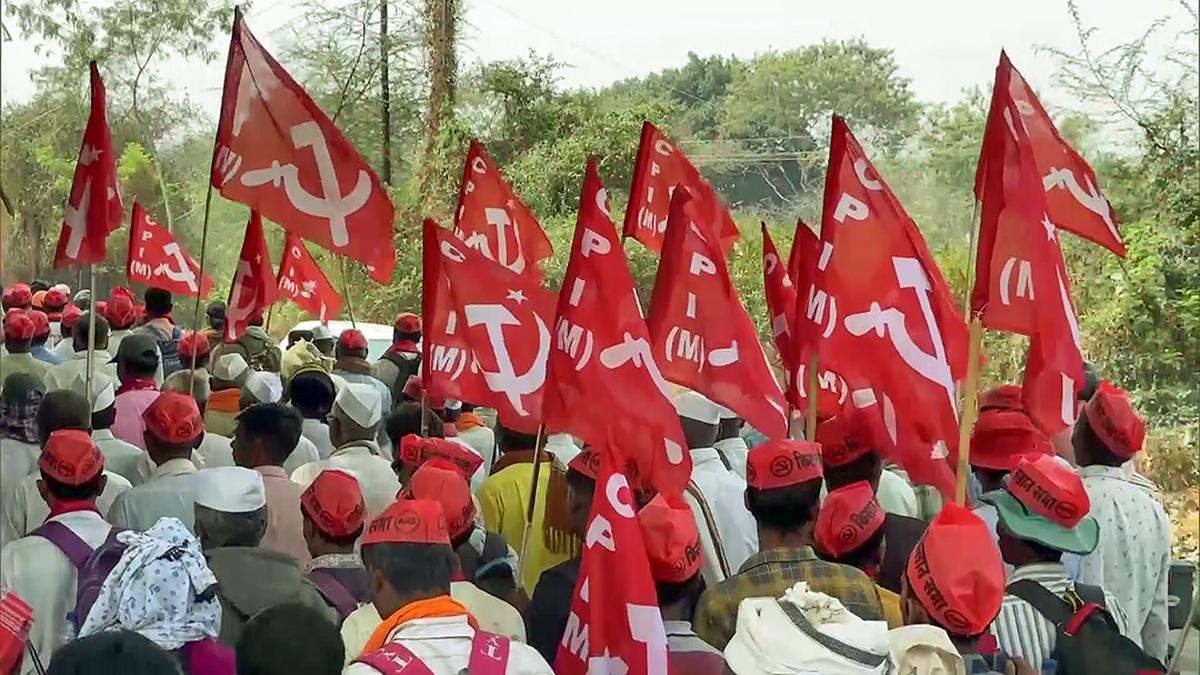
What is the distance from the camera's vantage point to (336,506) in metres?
2.82

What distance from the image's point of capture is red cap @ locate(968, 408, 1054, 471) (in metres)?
3.43

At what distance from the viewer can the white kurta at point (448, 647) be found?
201cm

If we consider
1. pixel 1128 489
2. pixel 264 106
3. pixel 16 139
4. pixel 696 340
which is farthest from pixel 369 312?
pixel 1128 489

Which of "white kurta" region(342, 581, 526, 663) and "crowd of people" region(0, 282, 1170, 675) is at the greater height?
"crowd of people" region(0, 282, 1170, 675)

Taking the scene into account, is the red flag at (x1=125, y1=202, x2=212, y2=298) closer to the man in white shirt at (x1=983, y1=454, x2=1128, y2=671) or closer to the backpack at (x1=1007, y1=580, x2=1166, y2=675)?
the man in white shirt at (x1=983, y1=454, x2=1128, y2=671)

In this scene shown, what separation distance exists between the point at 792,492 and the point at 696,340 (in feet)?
3.23

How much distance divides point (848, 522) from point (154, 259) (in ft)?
16.0

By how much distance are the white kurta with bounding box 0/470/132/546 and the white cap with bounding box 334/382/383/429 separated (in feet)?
2.09

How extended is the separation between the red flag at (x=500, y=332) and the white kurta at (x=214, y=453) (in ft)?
2.98

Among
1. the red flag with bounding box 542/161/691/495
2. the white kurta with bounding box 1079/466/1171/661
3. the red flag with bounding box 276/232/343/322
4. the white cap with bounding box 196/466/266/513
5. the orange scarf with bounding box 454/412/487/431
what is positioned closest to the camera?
the white cap with bounding box 196/466/266/513

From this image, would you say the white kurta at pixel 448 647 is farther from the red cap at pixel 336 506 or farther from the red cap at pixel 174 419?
the red cap at pixel 174 419

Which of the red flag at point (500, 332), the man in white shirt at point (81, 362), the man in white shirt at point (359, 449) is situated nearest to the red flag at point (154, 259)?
the man in white shirt at point (81, 362)

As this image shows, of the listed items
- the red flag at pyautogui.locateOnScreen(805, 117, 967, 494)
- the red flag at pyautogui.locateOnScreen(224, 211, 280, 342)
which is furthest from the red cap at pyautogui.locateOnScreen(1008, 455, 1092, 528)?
the red flag at pyautogui.locateOnScreen(224, 211, 280, 342)

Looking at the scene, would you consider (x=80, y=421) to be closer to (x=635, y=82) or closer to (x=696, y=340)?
(x=696, y=340)
